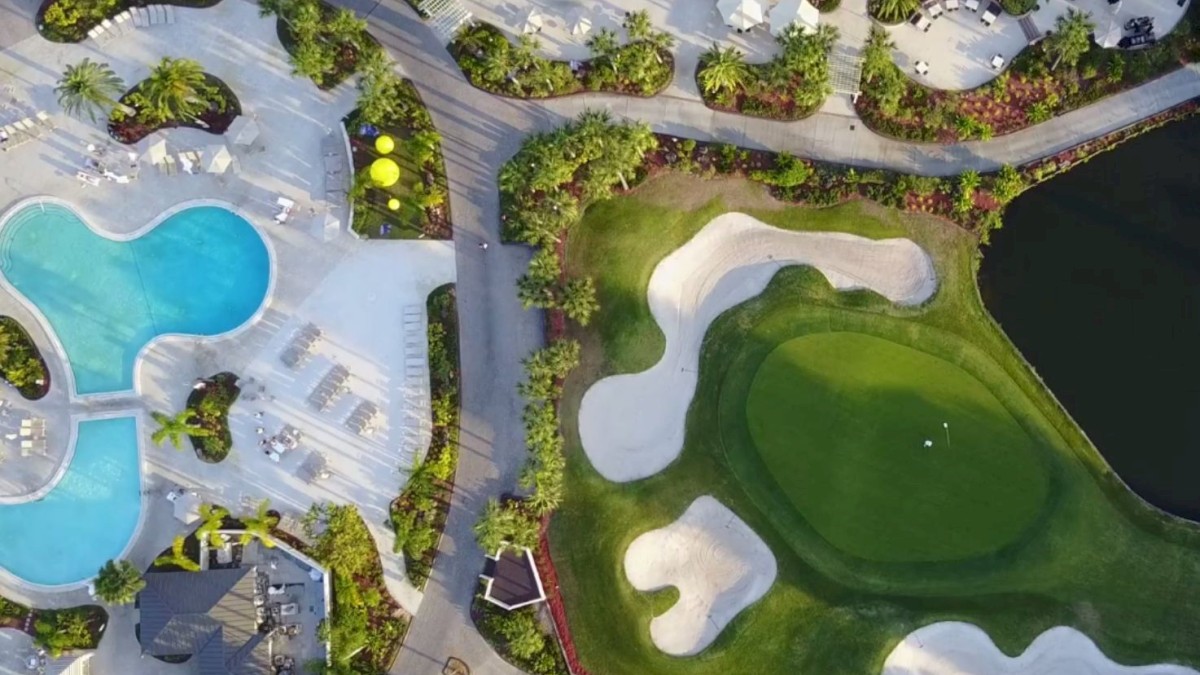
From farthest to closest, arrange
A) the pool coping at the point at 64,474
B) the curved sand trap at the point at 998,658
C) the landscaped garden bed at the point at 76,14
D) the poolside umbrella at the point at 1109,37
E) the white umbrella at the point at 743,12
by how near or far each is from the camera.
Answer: the landscaped garden bed at the point at 76,14 → the pool coping at the point at 64,474 → the poolside umbrella at the point at 1109,37 → the white umbrella at the point at 743,12 → the curved sand trap at the point at 998,658

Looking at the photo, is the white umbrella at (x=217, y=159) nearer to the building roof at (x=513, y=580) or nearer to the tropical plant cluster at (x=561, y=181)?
the tropical plant cluster at (x=561, y=181)

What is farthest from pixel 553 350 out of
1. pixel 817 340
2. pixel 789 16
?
pixel 789 16

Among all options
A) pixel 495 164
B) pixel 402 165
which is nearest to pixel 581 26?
pixel 495 164

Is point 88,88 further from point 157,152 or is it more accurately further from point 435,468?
point 435,468

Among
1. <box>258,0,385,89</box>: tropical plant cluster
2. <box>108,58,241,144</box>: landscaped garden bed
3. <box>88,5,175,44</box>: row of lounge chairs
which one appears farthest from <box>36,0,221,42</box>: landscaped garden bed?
<box>258,0,385,89</box>: tropical plant cluster

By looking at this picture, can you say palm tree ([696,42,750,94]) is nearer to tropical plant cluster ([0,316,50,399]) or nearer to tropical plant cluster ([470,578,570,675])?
tropical plant cluster ([470,578,570,675])

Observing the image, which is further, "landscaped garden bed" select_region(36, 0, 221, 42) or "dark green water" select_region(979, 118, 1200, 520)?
"landscaped garden bed" select_region(36, 0, 221, 42)

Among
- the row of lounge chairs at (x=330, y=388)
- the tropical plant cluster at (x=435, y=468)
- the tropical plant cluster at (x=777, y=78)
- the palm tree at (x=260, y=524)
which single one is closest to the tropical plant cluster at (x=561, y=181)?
the tropical plant cluster at (x=435, y=468)
